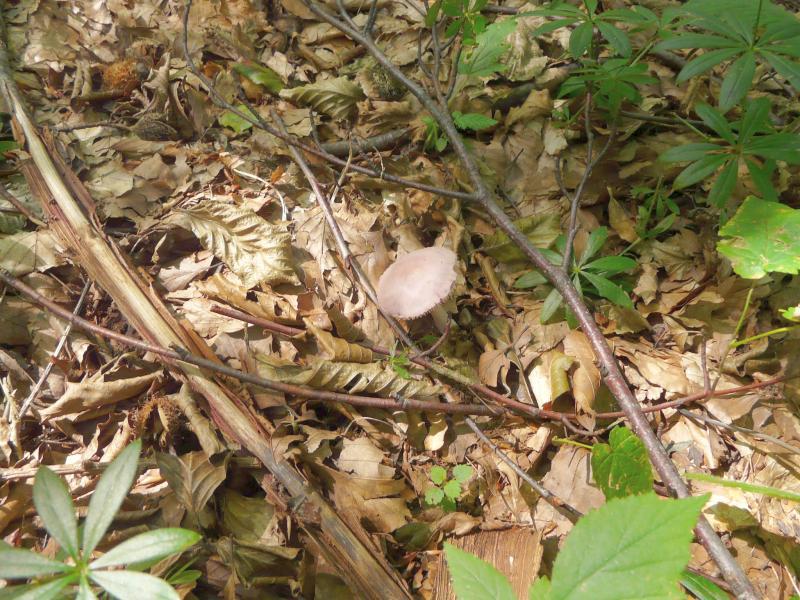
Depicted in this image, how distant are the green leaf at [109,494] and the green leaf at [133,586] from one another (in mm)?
101

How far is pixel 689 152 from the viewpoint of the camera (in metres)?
2.06

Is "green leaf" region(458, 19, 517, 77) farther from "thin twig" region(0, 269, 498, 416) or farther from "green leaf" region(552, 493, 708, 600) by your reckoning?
"green leaf" region(552, 493, 708, 600)

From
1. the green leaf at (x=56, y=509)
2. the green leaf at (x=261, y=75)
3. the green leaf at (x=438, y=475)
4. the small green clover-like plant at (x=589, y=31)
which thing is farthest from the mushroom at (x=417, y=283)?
the green leaf at (x=261, y=75)

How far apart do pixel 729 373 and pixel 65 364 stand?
2950 millimetres

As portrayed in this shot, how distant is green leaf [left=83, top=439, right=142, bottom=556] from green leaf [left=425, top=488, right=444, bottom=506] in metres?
1.08

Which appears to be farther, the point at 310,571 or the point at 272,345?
the point at 272,345

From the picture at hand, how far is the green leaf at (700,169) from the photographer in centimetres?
204

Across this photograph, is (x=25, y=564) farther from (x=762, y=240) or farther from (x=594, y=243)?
(x=762, y=240)

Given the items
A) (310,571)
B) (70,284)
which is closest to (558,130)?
(310,571)

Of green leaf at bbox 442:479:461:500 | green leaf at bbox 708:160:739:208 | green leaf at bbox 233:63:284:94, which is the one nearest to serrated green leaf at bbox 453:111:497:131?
green leaf at bbox 708:160:739:208

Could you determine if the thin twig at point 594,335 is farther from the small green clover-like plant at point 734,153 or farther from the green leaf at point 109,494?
the green leaf at point 109,494

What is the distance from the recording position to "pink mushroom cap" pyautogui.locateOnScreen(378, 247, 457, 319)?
6.50 feet

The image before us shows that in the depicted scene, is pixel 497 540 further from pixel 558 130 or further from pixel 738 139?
pixel 558 130

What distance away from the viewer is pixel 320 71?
3174mm
